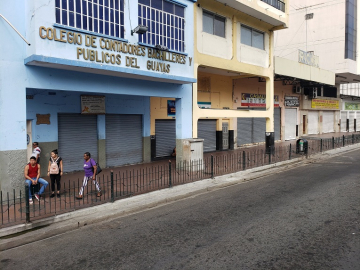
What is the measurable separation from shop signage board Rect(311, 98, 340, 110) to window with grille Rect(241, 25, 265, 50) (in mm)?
15582

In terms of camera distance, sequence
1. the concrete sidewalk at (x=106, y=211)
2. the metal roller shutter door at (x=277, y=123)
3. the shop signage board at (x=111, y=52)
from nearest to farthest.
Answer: the concrete sidewalk at (x=106, y=211) → the shop signage board at (x=111, y=52) → the metal roller shutter door at (x=277, y=123)

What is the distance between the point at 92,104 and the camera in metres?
13.6

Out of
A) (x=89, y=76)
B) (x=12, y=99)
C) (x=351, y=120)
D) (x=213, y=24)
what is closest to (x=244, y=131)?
(x=213, y=24)

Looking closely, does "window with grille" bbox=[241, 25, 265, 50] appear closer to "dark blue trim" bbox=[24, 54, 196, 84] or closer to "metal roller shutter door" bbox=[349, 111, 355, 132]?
"dark blue trim" bbox=[24, 54, 196, 84]

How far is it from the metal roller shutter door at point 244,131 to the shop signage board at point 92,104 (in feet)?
38.0

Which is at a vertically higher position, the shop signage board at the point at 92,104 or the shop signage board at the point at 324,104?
the shop signage board at the point at 324,104

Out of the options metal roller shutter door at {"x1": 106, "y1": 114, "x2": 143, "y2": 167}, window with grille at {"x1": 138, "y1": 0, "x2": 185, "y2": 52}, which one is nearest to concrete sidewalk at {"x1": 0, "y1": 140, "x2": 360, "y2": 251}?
metal roller shutter door at {"x1": 106, "y1": 114, "x2": 143, "y2": 167}

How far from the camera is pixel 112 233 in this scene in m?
6.49

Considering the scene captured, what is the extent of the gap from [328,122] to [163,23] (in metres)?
30.2

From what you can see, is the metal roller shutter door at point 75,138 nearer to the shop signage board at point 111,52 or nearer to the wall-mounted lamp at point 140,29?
the shop signage board at point 111,52

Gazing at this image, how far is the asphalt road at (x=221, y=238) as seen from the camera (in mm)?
4961

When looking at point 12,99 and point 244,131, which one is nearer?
point 12,99

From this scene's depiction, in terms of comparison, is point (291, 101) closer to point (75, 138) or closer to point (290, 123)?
point (290, 123)

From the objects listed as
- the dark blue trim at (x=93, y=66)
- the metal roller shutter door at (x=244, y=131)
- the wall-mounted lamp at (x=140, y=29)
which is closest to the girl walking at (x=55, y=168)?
the dark blue trim at (x=93, y=66)
